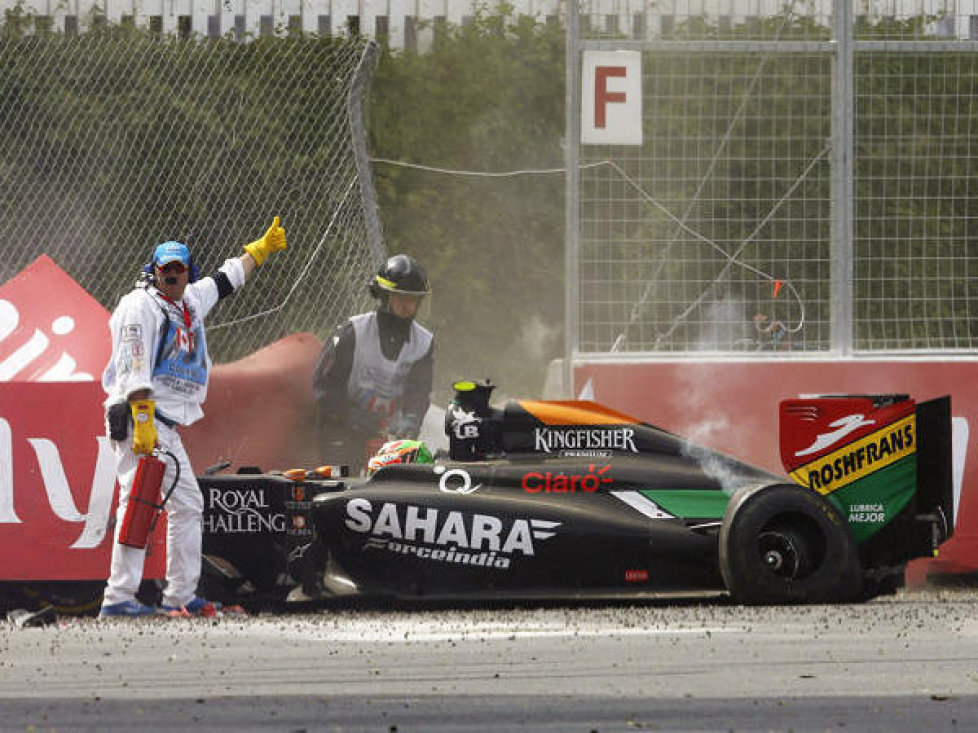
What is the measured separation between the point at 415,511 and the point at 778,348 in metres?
2.92

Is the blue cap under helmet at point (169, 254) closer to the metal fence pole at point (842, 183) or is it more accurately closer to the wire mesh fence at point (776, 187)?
the wire mesh fence at point (776, 187)

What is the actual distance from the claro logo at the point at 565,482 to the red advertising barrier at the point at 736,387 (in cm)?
174

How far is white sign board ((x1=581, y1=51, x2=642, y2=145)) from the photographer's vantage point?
10.9 meters

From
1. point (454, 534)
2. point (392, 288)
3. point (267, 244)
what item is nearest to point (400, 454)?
point (454, 534)

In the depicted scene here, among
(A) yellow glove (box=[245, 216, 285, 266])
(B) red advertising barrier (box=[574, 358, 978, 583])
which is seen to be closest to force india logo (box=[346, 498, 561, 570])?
(A) yellow glove (box=[245, 216, 285, 266])

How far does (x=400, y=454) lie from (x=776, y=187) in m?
2.99

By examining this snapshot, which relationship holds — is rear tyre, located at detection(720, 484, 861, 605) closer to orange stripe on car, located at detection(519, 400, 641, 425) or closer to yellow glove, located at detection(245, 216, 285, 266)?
orange stripe on car, located at detection(519, 400, 641, 425)

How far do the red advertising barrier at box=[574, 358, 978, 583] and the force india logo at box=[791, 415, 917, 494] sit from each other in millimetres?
1533

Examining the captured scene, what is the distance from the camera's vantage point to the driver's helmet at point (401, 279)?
10.7 metres

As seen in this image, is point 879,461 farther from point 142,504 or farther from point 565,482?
point 142,504

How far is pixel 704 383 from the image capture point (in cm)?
1075

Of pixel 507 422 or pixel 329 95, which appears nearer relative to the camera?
pixel 507 422

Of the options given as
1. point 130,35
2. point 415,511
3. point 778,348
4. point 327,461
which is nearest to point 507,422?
point 415,511

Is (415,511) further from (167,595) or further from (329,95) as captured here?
(329,95)
